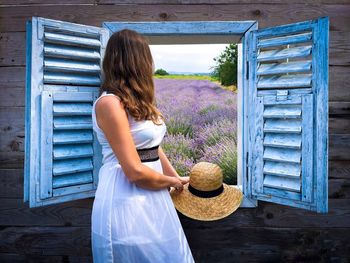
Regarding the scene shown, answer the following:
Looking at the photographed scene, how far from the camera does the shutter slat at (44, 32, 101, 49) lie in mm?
2822

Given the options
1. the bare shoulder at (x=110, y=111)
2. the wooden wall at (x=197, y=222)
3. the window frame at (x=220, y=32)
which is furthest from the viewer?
the wooden wall at (x=197, y=222)

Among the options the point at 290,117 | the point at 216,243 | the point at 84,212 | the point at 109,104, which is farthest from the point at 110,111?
the point at 216,243

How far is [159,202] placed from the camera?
2238mm

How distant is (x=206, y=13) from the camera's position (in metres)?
3.35

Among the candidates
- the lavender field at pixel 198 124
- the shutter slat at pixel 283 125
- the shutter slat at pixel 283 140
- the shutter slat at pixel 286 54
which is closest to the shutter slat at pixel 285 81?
the shutter slat at pixel 286 54

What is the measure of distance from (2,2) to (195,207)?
7.51ft

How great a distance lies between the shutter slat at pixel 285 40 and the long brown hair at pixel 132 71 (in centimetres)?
110

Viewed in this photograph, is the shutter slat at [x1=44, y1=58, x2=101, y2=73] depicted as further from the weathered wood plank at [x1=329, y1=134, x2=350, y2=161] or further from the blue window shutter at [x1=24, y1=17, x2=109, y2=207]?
the weathered wood plank at [x1=329, y1=134, x2=350, y2=161]

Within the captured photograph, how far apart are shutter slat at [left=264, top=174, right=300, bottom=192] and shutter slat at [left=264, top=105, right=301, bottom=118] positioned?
434 mm

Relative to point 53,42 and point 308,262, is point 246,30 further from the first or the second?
point 308,262

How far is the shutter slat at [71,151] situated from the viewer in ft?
9.40

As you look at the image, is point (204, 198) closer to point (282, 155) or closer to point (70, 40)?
point (282, 155)

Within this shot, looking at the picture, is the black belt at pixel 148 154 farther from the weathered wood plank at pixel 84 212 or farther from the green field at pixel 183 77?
the green field at pixel 183 77

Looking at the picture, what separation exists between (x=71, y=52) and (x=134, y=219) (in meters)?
1.36
